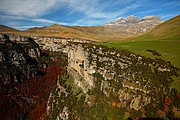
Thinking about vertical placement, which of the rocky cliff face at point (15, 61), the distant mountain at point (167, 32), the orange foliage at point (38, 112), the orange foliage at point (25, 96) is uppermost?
the distant mountain at point (167, 32)

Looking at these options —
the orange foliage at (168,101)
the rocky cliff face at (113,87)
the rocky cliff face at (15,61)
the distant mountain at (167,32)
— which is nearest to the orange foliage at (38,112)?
the rocky cliff face at (113,87)

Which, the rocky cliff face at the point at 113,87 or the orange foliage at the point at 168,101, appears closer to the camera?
the orange foliage at the point at 168,101

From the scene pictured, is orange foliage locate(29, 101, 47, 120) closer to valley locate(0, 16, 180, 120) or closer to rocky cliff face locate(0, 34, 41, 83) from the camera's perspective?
valley locate(0, 16, 180, 120)

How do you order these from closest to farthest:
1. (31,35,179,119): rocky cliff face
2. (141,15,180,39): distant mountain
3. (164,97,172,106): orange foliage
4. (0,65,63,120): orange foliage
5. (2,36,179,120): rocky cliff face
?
(164,97,172,106): orange foliage
(2,36,179,120): rocky cliff face
(31,35,179,119): rocky cliff face
(0,65,63,120): orange foliage
(141,15,180,39): distant mountain

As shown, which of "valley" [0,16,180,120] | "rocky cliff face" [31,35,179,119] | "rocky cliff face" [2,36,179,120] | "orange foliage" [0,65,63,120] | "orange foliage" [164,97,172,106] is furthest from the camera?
"orange foliage" [0,65,63,120]

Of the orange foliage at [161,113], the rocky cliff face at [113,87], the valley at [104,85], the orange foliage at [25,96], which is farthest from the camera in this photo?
the orange foliage at [25,96]

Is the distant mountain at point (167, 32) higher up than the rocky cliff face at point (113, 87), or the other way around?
the distant mountain at point (167, 32)

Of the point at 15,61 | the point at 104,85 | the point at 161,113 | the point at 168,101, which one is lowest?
the point at 15,61

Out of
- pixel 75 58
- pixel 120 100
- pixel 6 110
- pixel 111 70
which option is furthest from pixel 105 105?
pixel 6 110

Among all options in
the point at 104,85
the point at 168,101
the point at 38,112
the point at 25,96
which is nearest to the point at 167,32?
the point at 104,85

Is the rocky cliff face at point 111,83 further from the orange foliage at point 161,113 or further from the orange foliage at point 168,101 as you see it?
the orange foliage at point 168,101

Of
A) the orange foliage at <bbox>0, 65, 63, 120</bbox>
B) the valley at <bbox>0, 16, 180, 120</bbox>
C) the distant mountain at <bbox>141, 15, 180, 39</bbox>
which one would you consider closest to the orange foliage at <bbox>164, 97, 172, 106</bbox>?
the valley at <bbox>0, 16, 180, 120</bbox>

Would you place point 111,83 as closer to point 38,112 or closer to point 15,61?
point 38,112

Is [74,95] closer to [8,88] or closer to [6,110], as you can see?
[6,110]
